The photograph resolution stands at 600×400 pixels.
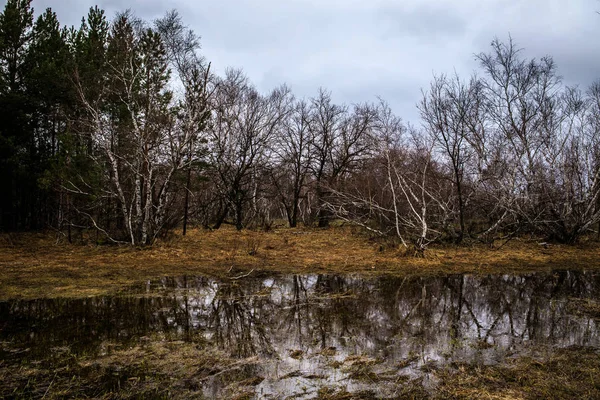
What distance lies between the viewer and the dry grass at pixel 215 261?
33.9 feet

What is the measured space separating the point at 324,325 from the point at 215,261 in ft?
23.6

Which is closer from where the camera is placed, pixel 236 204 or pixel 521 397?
pixel 521 397

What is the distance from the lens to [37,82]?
20.8m

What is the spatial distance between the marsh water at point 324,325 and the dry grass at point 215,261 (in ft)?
4.42

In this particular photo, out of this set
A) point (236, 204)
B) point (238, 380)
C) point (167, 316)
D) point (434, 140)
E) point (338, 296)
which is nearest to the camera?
point (238, 380)

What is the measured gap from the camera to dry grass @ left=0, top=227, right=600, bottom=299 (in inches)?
407

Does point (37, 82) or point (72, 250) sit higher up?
point (37, 82)

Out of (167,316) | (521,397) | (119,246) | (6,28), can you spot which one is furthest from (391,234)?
(6,28)

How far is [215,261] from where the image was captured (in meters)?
13.5

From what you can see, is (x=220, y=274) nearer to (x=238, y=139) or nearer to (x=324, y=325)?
(x=324, y=325)

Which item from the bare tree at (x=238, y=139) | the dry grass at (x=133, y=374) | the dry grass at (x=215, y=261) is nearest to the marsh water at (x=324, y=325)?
the dry grass at (x=133, y=374)

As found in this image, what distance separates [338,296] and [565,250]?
40.7ft

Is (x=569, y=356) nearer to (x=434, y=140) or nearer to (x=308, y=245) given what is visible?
(x=434, y=140)

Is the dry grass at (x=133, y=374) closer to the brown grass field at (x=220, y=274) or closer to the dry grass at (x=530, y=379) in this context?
the brown grass field at (x=220, y=274)
